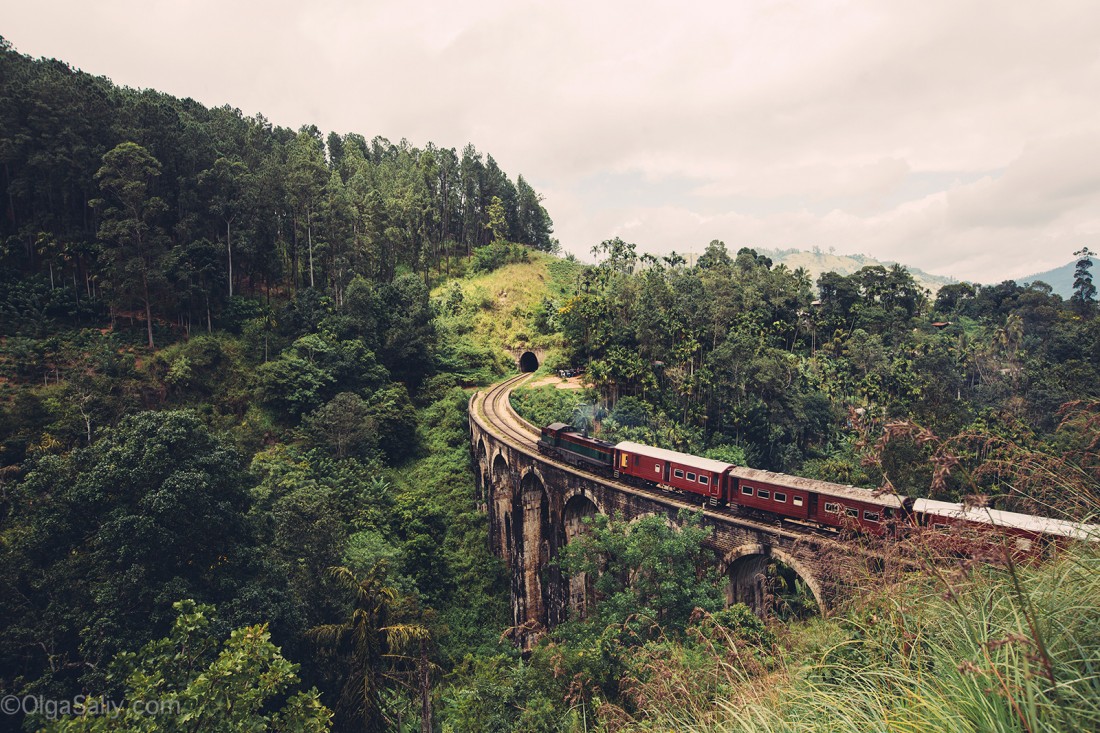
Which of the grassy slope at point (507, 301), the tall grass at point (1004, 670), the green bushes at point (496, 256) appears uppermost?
the green bushes at point (496, 256)

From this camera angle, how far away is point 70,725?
33.6 feet

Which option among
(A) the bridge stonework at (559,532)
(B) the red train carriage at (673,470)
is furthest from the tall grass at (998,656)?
(B) the red train carriage at (673,470)

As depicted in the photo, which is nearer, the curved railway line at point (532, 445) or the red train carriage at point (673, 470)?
the curved railway line at point (532, 445)

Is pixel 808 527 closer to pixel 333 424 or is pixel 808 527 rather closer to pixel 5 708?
pixel 5 708

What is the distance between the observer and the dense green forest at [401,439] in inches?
265

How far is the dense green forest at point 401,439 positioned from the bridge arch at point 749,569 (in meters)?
1.03

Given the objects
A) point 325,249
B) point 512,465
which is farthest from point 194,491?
point 325,249

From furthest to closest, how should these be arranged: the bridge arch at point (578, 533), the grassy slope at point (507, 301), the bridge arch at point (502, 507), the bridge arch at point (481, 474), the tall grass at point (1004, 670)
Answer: the grassy slope at point (507, 301), the bridge arch at point (481, 474), the bridge arch at point (502, 507), the bridge arch at point (578, 533), the tall grass at point (1004, 670)

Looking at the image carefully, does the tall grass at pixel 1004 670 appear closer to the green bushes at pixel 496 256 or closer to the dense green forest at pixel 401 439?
the dense green forest at pixel 401 439

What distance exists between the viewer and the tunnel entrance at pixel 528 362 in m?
62.1

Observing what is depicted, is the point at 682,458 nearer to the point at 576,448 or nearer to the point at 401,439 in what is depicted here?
the point at 576,448

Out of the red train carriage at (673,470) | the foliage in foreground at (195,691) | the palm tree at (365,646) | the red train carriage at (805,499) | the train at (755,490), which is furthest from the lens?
the red train carriage at (673,470)

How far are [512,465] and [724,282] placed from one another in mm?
35972

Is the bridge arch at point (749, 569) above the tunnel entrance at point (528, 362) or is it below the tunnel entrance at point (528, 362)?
below
